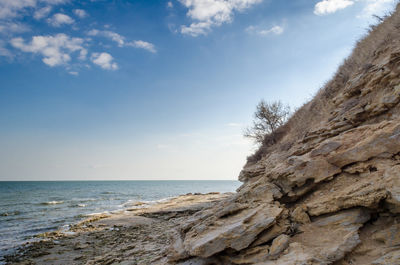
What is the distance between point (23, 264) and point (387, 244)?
613 inches

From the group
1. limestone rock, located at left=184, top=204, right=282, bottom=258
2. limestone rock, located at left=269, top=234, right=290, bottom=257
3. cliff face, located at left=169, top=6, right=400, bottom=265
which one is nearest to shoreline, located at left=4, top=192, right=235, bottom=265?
limestone rock, located at left=184, top=204, right=282, bottom=258

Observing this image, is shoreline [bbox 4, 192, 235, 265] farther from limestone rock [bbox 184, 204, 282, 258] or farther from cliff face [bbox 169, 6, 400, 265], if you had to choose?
cliff face [bbox 169, 6, 400, 265]

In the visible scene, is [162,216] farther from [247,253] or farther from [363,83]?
[363,83]

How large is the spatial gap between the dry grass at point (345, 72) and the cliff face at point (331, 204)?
1.02 metres

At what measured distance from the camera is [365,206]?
5637 millimetres

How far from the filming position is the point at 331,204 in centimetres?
628

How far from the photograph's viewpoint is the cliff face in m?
5.19

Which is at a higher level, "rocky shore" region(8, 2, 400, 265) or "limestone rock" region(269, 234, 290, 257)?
"rocky shore" region(8, 2, 400, 265)

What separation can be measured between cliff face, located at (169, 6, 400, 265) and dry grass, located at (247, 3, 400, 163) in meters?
1.02

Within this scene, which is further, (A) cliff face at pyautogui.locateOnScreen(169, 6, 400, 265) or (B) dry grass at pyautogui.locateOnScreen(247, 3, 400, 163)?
(B) dry grass at pyautogui.locateOnScreen(247, 3, 400, 163)

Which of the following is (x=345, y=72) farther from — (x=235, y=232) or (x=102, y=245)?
(x=102, y=245)

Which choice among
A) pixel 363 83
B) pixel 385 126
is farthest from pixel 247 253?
pixel 363 83

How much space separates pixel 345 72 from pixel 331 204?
11.2m

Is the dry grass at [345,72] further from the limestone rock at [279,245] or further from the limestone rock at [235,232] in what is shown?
the limestone rock at [279,245]
